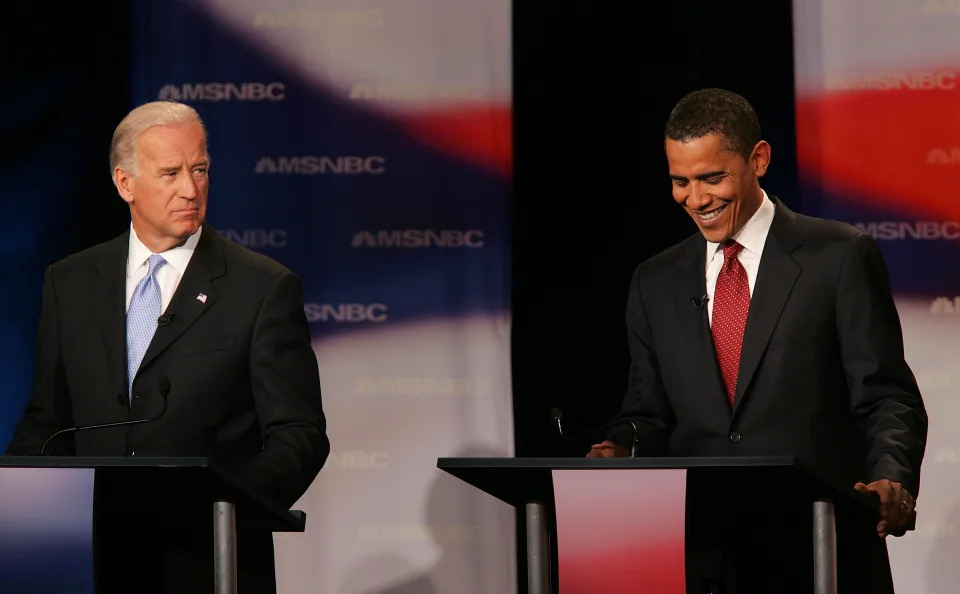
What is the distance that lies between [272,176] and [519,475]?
2.78 meters

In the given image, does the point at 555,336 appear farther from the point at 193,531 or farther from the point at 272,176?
the point at 193,531

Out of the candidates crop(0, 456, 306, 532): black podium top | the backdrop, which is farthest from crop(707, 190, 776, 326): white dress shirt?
the backdrop

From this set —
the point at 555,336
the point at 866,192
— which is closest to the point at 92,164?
the point at 555,336

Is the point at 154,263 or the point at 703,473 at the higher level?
the point at 154,263

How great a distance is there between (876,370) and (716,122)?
2.33 feet

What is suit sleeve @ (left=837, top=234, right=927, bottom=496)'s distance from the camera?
130 inches

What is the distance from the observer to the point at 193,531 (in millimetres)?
3104

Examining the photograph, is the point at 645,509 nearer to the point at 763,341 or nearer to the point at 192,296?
the point at 763,341

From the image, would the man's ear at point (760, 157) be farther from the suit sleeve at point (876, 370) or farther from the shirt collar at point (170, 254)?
the shirt collar at point (170, 254)

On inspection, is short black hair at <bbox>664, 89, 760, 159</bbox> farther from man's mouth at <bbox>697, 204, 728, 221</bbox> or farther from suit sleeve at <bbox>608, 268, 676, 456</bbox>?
suit sleeve at <bbox>608, 268, 676, 456</bbox>

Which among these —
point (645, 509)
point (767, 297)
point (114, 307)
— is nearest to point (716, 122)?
point (767, 297)

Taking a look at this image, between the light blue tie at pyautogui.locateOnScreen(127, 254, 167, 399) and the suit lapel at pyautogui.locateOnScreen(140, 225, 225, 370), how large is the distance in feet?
0.16

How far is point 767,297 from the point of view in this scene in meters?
3.60

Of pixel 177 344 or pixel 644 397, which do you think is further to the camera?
pixel 644 397
